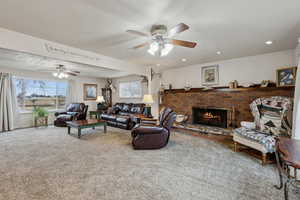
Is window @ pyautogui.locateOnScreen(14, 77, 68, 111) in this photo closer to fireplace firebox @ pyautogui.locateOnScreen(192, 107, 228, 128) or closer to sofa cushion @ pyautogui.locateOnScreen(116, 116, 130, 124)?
sofa cushion @ pyautogui.locateOnScreen(116, 116, 130, 124)

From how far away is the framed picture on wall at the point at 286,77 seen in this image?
343cm

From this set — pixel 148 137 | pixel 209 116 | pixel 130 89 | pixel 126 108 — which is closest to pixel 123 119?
pixel 126 108

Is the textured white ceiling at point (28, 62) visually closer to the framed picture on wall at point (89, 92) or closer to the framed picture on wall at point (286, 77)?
the framed picture on wall at point (89, 92)

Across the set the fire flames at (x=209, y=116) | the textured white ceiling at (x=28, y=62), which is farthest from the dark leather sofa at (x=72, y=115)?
the fire flames at (x=209, y=116)

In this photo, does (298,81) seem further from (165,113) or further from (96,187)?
(96,187)

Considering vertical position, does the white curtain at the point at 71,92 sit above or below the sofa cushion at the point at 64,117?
above

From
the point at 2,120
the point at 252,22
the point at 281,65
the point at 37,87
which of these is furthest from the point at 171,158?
the point at 37,87

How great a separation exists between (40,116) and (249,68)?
7.95 m

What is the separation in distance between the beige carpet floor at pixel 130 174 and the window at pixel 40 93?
334 centimetres

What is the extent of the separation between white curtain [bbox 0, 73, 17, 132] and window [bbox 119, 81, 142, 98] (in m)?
4.55

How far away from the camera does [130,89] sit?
7.63 m

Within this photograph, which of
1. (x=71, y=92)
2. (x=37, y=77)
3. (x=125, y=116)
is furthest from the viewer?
(x=71, y=92)

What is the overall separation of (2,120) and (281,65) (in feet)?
30.2

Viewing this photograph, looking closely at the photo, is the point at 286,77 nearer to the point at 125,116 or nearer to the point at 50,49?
the point at 125,116
